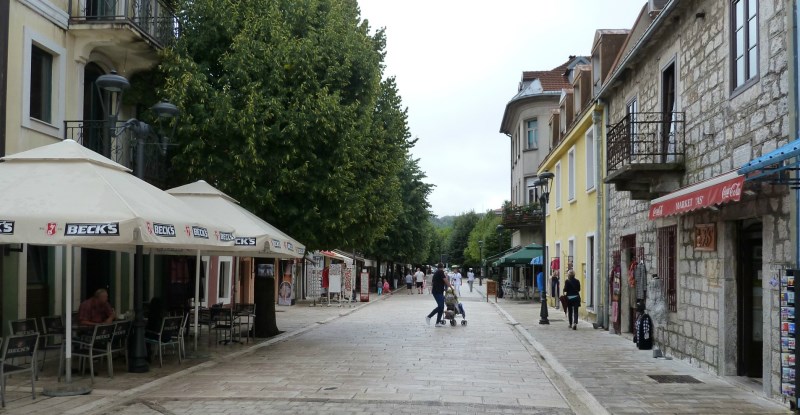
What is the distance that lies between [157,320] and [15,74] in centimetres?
483

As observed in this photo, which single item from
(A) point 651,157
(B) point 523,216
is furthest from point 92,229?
(B) point 523,216

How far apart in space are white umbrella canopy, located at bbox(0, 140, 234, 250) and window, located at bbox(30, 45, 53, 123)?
4.23m

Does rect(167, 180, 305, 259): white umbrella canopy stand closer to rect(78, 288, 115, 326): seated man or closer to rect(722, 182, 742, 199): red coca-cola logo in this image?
rect(78, 288, 115, 326): seated man

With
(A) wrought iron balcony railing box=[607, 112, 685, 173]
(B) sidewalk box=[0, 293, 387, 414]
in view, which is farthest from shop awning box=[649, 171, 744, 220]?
(B) sidewalk box=[0, 293, 387, 414]

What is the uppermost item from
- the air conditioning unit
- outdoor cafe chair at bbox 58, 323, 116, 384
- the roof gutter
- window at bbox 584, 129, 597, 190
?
the air conditioning unit

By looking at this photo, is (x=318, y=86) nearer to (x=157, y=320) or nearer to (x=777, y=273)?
(x=157, y=320)

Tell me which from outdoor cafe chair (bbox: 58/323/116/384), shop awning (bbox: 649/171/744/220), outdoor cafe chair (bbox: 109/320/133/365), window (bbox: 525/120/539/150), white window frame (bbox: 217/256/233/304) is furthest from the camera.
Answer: window (bbox: 525/120/539/150)

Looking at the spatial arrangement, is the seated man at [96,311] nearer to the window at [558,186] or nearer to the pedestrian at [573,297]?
the pedestrian at [573,297]

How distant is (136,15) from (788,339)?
1440 cm

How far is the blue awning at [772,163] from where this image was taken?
683cm

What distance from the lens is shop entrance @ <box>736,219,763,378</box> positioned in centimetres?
1062

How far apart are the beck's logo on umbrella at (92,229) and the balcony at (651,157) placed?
27.1 ft

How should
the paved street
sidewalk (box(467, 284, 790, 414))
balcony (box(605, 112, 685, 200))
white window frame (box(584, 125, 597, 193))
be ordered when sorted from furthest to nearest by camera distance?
white window frame (box(584, 125, 597, 193)) < balcony (box(605, 112, 685, 200)) < sidewalk (box(467, 284, 790, 414)) < the paved street

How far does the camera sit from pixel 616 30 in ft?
67.7
